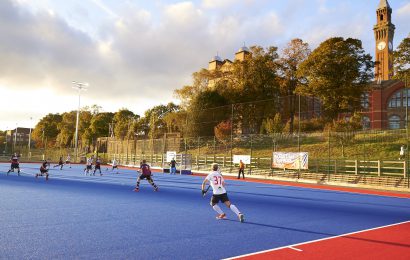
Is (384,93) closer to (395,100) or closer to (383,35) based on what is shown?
(395,100)

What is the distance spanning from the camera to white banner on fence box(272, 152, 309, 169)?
2869cm

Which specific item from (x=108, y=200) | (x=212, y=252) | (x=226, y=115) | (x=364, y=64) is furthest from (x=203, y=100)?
(x=212, y=252)

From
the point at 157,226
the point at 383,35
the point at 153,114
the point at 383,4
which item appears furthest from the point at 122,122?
the point at 383,4

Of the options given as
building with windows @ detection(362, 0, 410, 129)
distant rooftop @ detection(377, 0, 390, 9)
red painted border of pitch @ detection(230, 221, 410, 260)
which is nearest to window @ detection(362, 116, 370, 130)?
building with windows @ detection(362, 0, 410, 129)

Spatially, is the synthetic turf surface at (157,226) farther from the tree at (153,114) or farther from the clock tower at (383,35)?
the clock tower at (383,35)

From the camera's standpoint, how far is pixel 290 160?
1176 inches

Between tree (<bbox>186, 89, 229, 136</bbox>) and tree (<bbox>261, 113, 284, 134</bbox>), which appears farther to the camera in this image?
tree (<bbox>186, 89, 229, 136</bbox>)

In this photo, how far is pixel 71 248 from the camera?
21.4 ft

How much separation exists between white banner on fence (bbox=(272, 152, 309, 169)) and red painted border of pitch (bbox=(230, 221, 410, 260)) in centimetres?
2004

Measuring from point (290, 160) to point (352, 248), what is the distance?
23072 millimetres

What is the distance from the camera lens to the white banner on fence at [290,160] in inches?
1129

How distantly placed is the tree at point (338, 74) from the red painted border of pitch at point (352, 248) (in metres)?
32.4

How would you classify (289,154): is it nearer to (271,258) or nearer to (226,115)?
(226,115)

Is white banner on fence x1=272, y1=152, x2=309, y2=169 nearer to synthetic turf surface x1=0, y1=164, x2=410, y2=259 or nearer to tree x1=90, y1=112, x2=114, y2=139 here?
synthetic turf surface x1=0, y1=164, x2=410, y2=259
